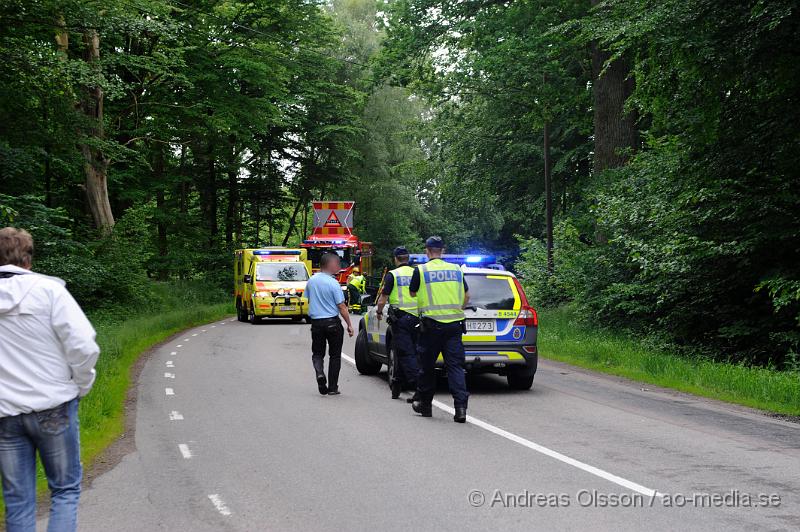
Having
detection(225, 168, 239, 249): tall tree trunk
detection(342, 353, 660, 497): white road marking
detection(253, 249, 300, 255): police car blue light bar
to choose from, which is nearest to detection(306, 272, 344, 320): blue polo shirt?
detection(342, 353, 660, 497): white road marking

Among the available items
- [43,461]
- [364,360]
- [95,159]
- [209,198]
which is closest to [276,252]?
[95,159]

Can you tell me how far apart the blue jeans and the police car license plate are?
28.1 feet

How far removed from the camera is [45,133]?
23719 mm

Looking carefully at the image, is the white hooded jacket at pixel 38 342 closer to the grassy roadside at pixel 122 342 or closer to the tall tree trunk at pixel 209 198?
the grassy roadside at pixel 122 342

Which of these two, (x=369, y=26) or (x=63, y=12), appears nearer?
(x=63, y=12)

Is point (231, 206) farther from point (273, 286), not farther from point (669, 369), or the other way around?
point (669, 369)

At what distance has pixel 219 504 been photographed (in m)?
6.77

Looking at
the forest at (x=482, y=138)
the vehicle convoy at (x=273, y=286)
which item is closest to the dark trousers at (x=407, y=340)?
the forest at (x=482, y=138)

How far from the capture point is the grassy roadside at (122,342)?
994cm

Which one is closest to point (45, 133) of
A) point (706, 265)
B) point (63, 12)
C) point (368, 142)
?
point (63, 12)

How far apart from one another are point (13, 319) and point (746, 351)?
562 inches

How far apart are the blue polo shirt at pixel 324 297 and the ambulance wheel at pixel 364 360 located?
238cm

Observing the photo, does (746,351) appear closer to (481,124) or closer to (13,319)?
(13,319)

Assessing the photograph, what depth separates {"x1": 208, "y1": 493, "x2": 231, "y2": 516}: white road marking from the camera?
653 centimetres
